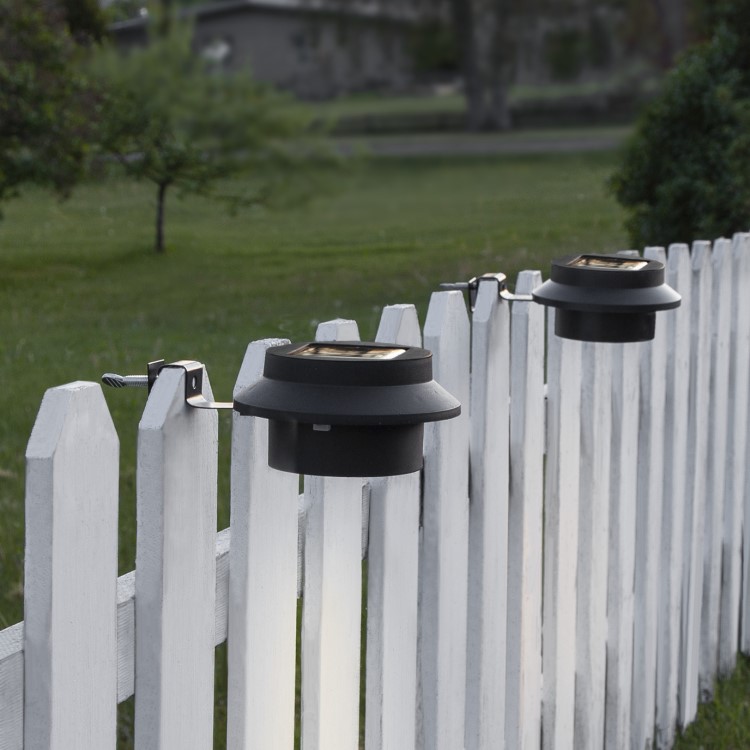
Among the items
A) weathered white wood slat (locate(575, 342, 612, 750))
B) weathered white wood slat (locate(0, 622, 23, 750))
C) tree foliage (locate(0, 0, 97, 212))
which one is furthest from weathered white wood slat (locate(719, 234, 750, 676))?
tree foliage (locate(0, 0, 97, 212))

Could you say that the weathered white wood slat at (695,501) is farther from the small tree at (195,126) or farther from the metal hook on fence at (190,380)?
the small tree at (195,126)

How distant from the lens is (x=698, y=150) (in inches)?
235

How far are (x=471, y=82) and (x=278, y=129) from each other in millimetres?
23999

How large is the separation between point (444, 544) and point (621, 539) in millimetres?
806

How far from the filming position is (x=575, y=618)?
7.79 ft

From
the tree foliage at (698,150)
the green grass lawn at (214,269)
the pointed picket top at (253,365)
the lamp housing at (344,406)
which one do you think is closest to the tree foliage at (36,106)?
the green grass lawn at (214,269)

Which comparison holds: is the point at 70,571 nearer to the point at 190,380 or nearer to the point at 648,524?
the point at 190,380

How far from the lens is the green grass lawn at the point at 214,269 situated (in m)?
4.84

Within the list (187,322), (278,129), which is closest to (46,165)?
(278,129)

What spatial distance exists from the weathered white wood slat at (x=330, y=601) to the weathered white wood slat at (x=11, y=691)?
0.47m

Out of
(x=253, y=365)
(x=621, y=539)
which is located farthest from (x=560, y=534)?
(x=253, y=365)

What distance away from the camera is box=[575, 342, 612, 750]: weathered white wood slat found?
2346 mm

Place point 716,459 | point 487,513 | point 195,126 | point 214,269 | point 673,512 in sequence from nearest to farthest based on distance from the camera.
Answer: point 487,513, point 673,512, point 716,459, point 214,269, point 195,126

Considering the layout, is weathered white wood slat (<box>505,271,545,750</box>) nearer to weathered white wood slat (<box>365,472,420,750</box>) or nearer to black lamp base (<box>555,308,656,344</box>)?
black lamp base (<box>555,308,656,344</box>)
